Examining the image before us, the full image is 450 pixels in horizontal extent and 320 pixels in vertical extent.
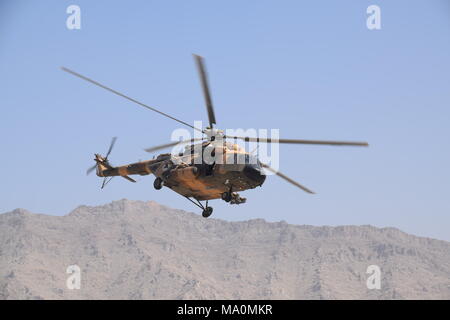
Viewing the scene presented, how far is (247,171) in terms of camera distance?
137 feet

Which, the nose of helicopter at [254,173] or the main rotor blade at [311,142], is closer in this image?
the main rotor blade at [311,142]

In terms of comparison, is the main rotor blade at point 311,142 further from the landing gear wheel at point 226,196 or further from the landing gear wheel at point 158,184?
the landing gear wheel at point 158,184

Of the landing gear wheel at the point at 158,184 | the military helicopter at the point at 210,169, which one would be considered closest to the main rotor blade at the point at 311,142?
the military helicopter at the point at 210,169

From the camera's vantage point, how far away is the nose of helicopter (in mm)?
41938

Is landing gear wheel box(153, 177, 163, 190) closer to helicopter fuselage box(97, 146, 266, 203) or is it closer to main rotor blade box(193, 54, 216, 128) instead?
helicopter fuselage box(97, 146, 266, 203)

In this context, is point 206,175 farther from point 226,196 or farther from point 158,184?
point 158,184

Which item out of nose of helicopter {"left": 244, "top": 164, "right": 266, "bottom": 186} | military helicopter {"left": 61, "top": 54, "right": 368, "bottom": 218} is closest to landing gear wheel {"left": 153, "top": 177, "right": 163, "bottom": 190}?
military helicopter {"left": 61, "top": 54, "right": 368, "bottom": 218}

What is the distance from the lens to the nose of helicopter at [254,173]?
138ft

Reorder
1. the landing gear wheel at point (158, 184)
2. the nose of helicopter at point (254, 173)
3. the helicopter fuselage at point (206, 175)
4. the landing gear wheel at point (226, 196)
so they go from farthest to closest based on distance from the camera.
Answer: the landing gear wheel at point (158, 184), the landing gear wheel at point (226, 196), the helicopter fuselage at point (206, 175), the nose of helicopter at point (254, 173)

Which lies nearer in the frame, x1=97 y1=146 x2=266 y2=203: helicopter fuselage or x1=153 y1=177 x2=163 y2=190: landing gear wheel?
x1=97 y1=146 x2=266 y2=203: helicopter fuselage
